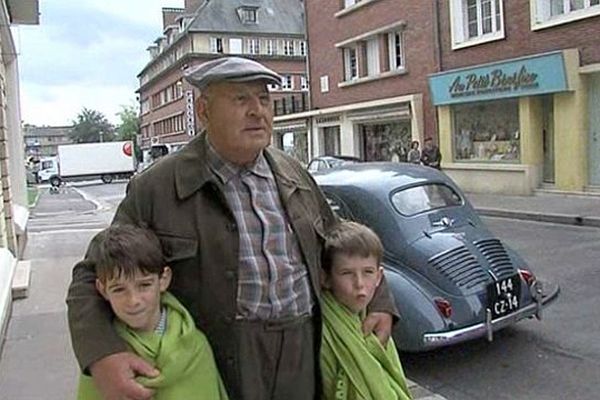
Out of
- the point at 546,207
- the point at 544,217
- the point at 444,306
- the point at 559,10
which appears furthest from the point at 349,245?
the point at 559,10

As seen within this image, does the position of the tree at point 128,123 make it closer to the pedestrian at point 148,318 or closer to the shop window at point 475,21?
the shop window at point 475,21

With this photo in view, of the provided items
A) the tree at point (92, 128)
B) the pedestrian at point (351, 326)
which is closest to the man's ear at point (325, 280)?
the pedestrian at point (351, 326)

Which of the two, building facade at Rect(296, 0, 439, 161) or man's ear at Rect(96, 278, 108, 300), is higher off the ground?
building facade at Rect(296, 0, 439, 161)

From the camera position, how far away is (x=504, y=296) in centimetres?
526

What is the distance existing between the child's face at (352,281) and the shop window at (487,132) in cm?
1616

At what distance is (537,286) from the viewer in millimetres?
5617

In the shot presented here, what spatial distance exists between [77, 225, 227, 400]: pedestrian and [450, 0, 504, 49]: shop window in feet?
56.6

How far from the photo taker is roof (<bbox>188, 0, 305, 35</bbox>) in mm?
54375

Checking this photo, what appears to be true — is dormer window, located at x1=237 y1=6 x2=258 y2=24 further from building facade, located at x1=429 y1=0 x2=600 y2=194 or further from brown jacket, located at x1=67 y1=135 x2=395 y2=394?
brown jacket, located at x1=67 y1=135 x2=395 y2=394

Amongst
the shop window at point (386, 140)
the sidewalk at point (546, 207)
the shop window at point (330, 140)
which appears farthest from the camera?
the shop window at point (330, 140)

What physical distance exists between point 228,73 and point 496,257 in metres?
4.02

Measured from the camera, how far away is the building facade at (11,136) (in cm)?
877

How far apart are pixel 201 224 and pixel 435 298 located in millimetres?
3380

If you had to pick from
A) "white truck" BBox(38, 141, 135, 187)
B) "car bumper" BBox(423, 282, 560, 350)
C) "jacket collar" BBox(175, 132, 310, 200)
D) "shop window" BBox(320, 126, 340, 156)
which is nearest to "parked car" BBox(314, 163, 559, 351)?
"car bumper" BBox(423, 282, 560, 350)
